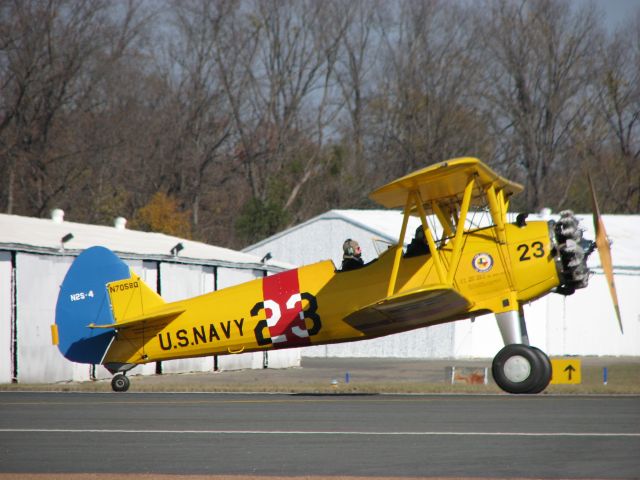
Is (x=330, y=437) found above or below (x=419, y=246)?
below

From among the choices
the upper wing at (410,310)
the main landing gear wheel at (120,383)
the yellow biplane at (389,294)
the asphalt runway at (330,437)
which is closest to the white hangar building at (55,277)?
the main landing gear wheel at (120,383)

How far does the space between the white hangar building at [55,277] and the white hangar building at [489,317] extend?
9130 millimetres

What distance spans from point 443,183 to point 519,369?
112 inches

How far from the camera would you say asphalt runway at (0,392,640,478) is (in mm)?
9406

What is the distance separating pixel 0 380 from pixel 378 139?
45400 mm

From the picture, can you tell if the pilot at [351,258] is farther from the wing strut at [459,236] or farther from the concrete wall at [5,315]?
the concrete wall at [5,315]

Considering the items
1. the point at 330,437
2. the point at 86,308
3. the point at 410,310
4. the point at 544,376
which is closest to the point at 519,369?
the point at 544,376

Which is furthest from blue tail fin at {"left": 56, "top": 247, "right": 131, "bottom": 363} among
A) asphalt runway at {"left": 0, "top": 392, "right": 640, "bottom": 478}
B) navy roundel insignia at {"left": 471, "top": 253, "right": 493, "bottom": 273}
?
navy roundel insignia at {"left": 471, "top": 253, "right": 493, "bottom": 273}

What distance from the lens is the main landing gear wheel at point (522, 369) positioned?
48.3 feet

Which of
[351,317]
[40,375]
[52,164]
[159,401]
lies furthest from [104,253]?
[52,164]

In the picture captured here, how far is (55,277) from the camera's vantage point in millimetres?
23328

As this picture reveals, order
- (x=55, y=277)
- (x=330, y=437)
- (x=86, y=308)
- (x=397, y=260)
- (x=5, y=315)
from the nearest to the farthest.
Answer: (x=330, y=437) → (x=397, y=260) → (x=86, y=308) → (x=5, y=315) → (x=55, y=277)

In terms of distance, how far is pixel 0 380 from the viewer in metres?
22.1

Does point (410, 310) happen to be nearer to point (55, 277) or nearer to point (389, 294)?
point (389, 294)
